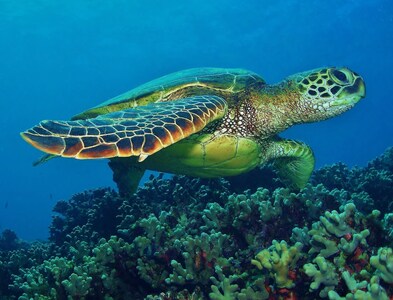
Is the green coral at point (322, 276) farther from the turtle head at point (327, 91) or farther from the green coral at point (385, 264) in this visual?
the turtle head at point (327, 91)

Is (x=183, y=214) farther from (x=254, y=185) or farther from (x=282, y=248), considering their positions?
(x=282, y=248)

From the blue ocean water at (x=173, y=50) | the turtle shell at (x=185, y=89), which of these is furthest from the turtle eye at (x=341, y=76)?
the blue ocean water at (x=173, y=50)

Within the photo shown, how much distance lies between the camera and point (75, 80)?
2990 inches

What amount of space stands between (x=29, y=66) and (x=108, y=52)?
24622 millimetres

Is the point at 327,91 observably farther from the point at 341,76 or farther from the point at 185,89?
the point at 185,89

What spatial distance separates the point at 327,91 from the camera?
4047mm

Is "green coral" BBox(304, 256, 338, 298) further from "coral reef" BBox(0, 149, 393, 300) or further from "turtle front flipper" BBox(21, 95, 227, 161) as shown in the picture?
"turtle front flipper" BBox(21, 95, 227, 161)

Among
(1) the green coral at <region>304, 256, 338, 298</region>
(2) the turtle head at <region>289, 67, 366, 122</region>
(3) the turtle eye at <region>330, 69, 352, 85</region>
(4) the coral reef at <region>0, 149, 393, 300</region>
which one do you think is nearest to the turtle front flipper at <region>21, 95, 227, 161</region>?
(4) the coral reef at <region>0, 149, 393, 300</region>

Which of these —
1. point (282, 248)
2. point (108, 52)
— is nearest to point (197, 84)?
point (282, 248)

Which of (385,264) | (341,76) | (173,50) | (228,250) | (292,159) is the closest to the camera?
(385,264)

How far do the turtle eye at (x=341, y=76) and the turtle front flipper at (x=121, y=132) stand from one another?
1.80 m

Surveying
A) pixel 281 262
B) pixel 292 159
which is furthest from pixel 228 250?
pixel 292 159

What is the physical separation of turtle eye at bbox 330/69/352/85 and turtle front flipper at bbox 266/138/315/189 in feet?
3.94

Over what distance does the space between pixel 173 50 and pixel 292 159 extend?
170ft
